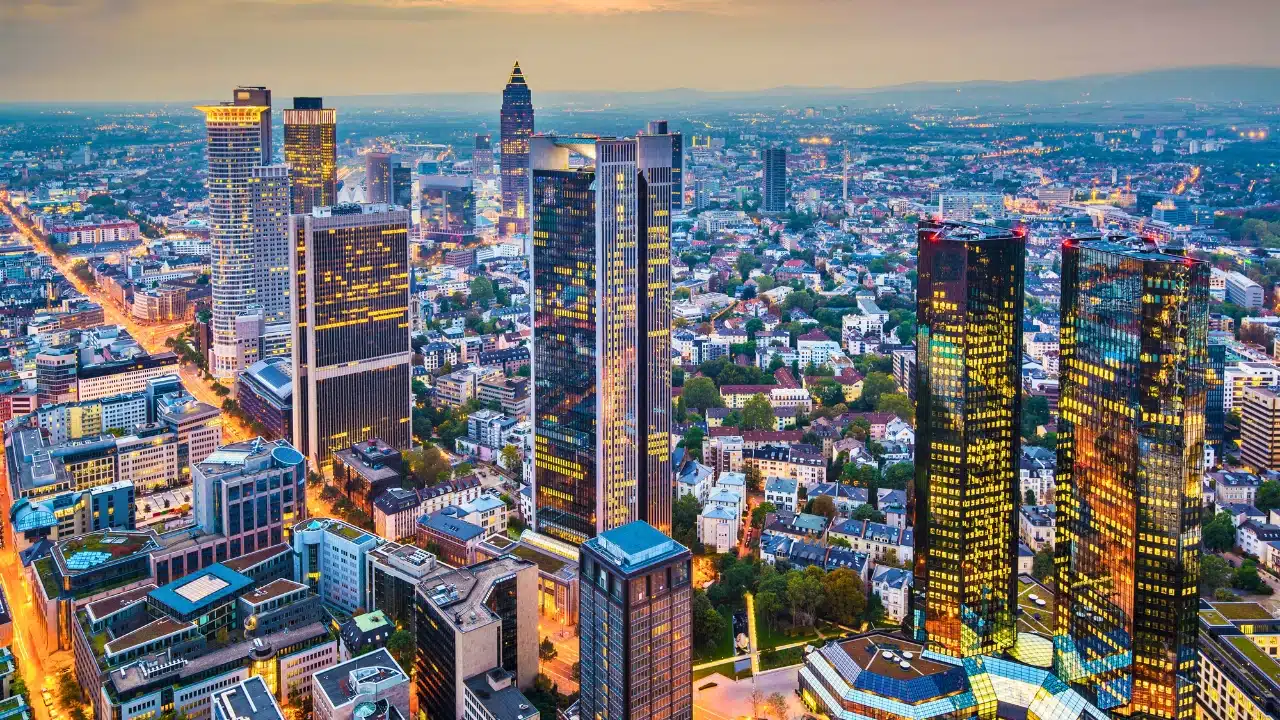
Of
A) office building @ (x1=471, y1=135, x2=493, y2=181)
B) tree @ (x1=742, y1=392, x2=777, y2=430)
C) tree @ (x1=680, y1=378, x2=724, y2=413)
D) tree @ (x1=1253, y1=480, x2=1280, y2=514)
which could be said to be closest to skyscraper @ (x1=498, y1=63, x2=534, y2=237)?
office building @ (x1=471, y1=135, x2=493, y2=181)

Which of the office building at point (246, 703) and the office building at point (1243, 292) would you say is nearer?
the office building at point (246, 703)

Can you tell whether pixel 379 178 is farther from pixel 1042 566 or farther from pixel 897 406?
pixel 1042 566

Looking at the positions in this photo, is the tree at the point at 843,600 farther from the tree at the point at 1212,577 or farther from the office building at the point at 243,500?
the office building at the point at 243,500

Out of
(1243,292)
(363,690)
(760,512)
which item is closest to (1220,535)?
(760,512)

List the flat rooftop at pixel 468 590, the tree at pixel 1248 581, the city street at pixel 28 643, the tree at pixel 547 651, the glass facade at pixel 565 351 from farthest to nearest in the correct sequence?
the tree at pixel 1248 581
the glass facade at pixel 565 351
the tree at pixel 547 651
the city street at pixel 28 643
the flat rooftop at pixel 468 590

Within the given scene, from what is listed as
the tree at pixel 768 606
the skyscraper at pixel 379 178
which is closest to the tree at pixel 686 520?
the tree at pixel 768 606

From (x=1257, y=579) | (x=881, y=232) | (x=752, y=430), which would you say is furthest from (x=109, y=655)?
(x=881, y=232)

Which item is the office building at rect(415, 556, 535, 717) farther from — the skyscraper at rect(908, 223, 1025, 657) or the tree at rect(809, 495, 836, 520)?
the tree at rect(809, 495, 836, 520)
